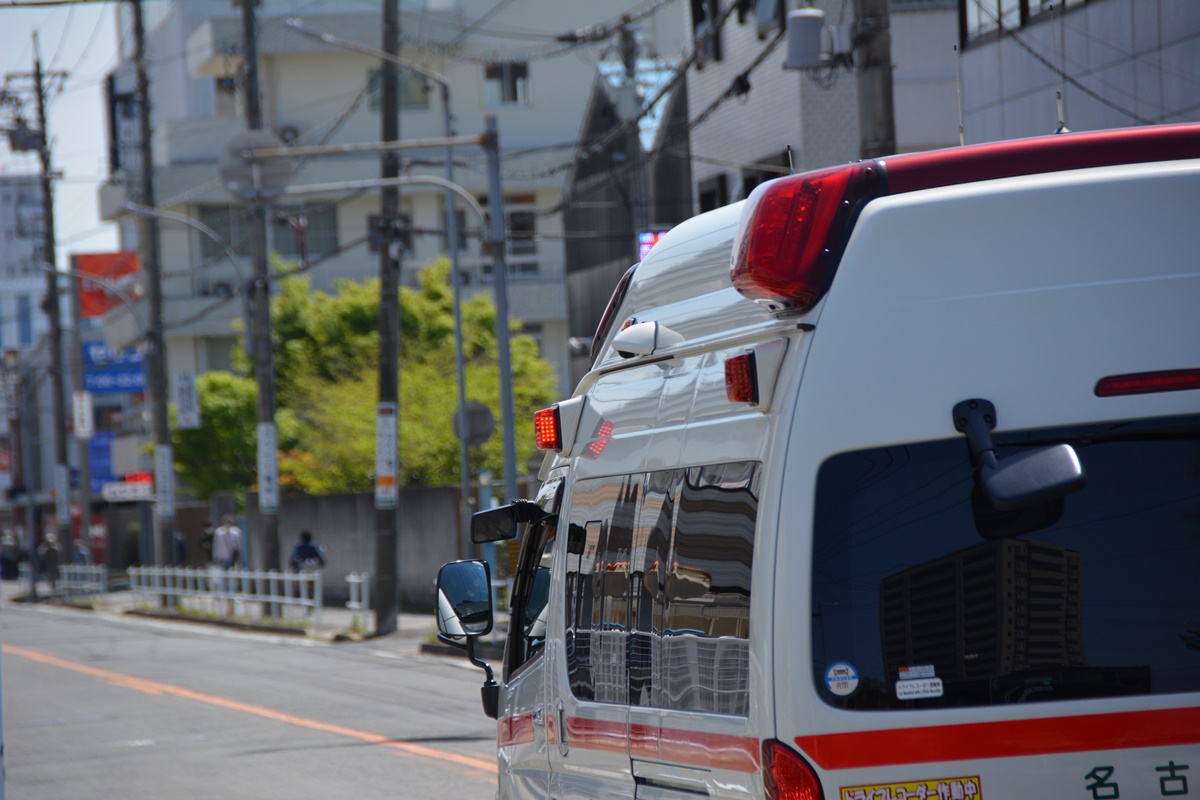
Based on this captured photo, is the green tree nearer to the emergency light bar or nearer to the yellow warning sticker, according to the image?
the emergency light bar

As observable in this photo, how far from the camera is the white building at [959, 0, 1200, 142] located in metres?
14.6

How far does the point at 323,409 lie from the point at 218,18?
2373cm

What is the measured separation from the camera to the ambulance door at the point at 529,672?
5.06 m

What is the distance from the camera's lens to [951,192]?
3303 mm

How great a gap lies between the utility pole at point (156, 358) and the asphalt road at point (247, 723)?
12.5m

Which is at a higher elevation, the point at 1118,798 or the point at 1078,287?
the point at 1078,287

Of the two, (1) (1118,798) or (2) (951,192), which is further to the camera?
(2) (951,192)

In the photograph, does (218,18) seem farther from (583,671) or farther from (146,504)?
(583,671)

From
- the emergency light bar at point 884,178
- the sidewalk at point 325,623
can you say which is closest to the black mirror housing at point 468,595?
the emergency light bar at point 884,178

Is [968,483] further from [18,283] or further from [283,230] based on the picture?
[18,283]

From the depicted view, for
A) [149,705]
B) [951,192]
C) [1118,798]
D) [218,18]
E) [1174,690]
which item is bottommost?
[149,705]

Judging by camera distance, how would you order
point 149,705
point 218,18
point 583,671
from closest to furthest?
point 583,671
point 149,705
point 218,18

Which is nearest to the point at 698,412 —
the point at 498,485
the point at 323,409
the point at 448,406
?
the point at 498,485

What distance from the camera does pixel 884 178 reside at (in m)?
3.38
